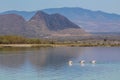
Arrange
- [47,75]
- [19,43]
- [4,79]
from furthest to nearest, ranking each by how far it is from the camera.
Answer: [19,43]
[47,75]
[4,79]

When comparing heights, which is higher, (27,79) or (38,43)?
(27,79)

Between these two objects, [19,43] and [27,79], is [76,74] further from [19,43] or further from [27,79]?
[19,43]

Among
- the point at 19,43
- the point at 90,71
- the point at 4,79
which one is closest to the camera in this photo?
the point at 4,79

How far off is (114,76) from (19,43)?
88.5m

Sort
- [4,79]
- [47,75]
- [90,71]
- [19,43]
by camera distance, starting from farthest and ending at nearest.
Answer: [19,43] < [90,71] < [47,75] < [4,79]

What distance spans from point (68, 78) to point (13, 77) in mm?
5044

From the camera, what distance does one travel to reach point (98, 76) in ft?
129

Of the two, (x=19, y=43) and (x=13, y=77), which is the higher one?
(x=13, y=77)

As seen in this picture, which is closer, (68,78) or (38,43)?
(68,78)

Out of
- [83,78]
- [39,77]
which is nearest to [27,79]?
[39,77]

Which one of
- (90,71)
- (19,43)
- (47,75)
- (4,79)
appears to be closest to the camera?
(4,79)

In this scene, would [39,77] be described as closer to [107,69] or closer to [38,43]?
[107,69]

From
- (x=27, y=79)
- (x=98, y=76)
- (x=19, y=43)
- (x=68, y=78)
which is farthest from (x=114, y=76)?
(x=19, y=43)

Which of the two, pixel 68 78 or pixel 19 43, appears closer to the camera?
pixel 68 78
